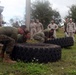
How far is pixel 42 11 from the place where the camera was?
43906 mm

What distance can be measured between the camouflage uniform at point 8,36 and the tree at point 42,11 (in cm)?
3396

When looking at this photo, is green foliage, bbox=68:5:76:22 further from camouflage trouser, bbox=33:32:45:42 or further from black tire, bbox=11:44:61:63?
black tire, bbox=11:44:61:63

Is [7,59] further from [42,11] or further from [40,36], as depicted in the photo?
[42,11]

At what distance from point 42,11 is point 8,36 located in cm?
3587

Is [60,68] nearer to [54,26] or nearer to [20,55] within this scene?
[20,55]

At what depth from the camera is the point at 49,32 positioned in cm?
1298

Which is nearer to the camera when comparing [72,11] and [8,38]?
[8,38]

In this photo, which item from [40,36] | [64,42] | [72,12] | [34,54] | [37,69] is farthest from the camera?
[72,12]

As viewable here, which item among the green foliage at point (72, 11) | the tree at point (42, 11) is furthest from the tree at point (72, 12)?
the tree at point (42, 11)

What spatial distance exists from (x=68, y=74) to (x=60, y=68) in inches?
33.0

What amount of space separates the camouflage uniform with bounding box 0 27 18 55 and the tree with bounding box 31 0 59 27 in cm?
3396

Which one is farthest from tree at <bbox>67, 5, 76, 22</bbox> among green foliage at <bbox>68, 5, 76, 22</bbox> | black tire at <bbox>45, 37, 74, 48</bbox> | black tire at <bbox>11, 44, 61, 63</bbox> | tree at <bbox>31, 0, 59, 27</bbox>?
black tire at <bbox>11, 44, 61, 63</bbox>

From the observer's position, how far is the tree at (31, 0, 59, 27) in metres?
43.0

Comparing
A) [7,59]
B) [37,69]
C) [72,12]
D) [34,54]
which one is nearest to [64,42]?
[34,54]
